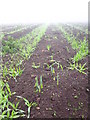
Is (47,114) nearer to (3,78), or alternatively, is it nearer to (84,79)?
(84,79)

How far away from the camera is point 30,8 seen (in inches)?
3750

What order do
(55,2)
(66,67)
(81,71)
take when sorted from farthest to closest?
(55,2)
(66,67)
(81,71)

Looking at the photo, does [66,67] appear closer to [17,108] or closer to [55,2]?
[17,108]

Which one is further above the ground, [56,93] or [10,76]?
[10,76]

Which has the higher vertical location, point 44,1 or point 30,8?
point 44,1

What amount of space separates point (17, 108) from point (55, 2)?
382 ft

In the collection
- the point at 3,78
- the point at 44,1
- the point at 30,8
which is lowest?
the point at 3,78

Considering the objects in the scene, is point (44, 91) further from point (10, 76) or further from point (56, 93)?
point (10, 76)

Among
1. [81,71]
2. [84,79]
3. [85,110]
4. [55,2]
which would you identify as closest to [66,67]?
[81,71]

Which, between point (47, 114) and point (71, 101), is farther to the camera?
point (71, 101)

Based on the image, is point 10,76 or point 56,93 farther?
point 10,76

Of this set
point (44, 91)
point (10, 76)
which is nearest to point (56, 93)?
point (44, 91)

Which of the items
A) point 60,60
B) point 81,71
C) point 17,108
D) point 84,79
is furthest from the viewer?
point 60,60

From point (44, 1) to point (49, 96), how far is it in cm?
11731
